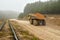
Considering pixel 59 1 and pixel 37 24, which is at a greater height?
pixel 59 1

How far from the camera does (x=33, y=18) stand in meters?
39.6

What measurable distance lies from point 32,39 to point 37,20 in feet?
71.0

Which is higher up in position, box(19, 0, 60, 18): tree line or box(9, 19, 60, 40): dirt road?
box(19, 0, 60, 18): tree line

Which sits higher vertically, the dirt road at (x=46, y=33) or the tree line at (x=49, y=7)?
the tree line at (x=49, y=7)

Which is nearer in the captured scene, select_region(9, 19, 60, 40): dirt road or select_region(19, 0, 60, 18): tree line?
select_region(9, 19, 60, 40): dirt road

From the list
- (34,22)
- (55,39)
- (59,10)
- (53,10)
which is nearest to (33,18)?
(34,22)

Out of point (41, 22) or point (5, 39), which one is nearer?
point (5, 39)

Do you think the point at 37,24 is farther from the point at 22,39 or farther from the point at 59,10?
the point at 59,10

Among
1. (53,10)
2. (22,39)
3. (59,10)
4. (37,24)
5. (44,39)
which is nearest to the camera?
(22,39)

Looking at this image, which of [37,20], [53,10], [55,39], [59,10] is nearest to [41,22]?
[37,20]

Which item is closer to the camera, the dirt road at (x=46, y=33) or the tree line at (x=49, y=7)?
the dirt road at (x=46, y=33)

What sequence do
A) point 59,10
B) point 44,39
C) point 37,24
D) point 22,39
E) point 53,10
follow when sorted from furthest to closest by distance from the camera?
1. point 53,10
2. point 59,10
3. point 37,24
4. point 44,39
5. point 22,39

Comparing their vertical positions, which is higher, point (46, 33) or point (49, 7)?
point (49, 7)

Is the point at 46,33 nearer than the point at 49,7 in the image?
Yes
